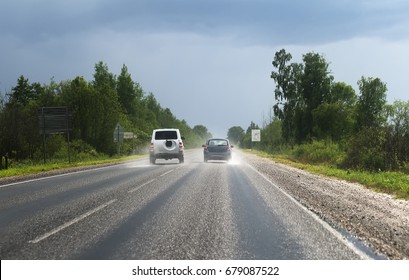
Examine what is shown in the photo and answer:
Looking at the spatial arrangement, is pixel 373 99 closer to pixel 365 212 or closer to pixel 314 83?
pixel 314 83

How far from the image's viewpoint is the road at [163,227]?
5348mm

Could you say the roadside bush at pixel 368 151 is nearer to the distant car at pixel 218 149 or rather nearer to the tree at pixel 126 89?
the distant car at pixel 218 149

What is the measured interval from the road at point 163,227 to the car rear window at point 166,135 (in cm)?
1549

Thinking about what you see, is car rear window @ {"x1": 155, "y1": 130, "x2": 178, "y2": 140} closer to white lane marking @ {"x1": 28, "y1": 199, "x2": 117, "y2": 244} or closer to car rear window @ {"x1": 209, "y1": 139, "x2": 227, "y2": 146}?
car rear window @ {"x1": 209, "y1": 139, "x2": 227, "y2": 146}

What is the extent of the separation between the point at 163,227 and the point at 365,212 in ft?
14.4

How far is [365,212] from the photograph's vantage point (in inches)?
346

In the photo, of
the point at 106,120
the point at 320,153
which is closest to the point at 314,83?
the point at 320,153

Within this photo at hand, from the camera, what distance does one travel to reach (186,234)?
6.40m

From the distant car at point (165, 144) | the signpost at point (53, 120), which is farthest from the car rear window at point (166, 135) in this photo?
the signpost at point (53, 120)

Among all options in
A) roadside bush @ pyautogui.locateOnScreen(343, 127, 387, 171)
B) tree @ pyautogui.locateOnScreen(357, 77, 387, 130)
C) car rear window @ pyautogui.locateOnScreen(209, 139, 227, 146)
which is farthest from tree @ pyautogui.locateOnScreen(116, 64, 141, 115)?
roadside bush @ pyautogui.locateOnScreen(343, 127, 387, 171)

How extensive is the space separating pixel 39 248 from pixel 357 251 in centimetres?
410

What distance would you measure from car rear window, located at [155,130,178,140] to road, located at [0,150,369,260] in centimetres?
1549

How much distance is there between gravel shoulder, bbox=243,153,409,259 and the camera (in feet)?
20.0
